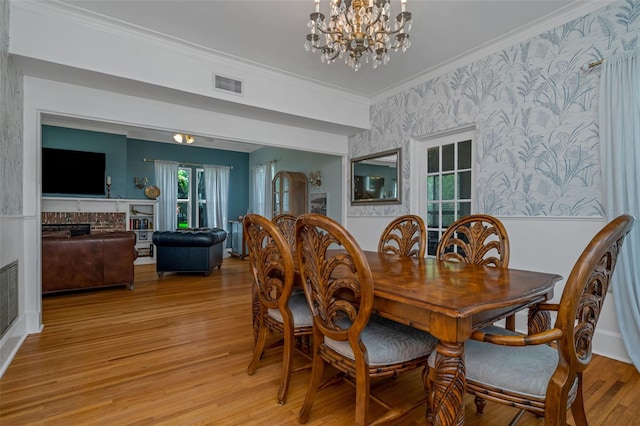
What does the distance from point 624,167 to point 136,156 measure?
313 inches

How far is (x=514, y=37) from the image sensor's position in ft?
9.24

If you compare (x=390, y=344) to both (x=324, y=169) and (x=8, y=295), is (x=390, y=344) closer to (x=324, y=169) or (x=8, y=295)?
(x=8, y=295)

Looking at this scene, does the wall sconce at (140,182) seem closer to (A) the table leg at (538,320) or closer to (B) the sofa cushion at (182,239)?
(B) the sofa cushion at (182,239)

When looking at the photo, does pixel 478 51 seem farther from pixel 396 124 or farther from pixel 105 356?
pixel 105 356

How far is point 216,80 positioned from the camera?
3.26m

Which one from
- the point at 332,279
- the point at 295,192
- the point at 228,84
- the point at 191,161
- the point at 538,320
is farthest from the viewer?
the point at 191,161

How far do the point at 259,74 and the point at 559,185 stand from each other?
3.10m

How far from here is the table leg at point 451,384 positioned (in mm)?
1063

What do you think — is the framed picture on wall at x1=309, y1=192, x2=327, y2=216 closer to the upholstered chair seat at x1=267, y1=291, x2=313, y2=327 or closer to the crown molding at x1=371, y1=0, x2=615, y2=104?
the crown molding at x1=371, y1=0, x2=615, y2=104

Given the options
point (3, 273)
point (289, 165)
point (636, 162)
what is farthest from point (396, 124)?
point (3, 273)

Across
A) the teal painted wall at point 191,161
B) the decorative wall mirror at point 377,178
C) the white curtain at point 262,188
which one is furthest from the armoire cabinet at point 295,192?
the teal painted wall at point 191,161

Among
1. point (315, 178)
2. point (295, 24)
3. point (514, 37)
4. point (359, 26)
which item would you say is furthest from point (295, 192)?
point (359, 26)

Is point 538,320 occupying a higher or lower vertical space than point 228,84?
lower

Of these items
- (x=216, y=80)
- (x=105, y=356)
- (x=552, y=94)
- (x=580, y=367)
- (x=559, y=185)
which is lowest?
(x=105, y=356)
